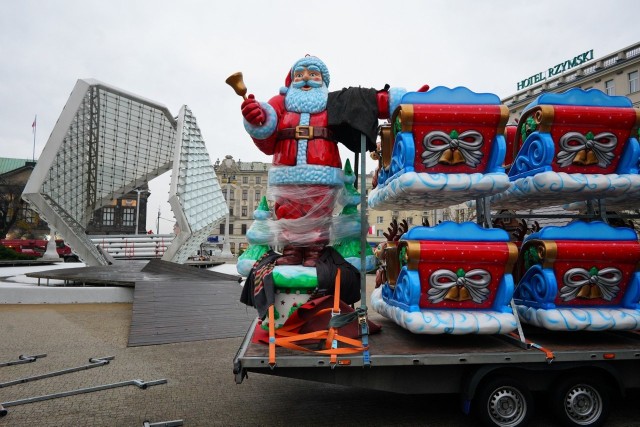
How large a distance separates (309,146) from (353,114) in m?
0.57

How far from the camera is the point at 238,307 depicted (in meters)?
9.88

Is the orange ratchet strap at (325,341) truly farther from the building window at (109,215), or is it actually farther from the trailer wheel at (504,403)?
the building window at (109,215)

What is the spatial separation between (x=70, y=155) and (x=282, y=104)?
14.5m

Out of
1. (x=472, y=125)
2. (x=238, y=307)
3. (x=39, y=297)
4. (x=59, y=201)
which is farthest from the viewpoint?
(x=59, y=201)

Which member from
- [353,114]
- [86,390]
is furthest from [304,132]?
[86,390]

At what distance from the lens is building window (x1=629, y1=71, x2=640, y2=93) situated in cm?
2806

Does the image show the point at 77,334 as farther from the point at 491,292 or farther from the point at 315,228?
the point at 491,292

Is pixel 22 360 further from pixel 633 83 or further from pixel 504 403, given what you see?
pixel 633 83

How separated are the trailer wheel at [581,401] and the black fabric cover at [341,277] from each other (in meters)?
1.96

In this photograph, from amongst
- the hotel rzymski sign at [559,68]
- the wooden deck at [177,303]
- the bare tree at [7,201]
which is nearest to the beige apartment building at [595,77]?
the hotel rzymski sign at [559,68]

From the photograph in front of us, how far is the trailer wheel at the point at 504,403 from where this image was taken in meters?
3.71

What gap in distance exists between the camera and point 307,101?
4855 millimetres

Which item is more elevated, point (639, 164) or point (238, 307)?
point (639, 164)

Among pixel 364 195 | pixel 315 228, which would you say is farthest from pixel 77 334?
pixel 364 195
